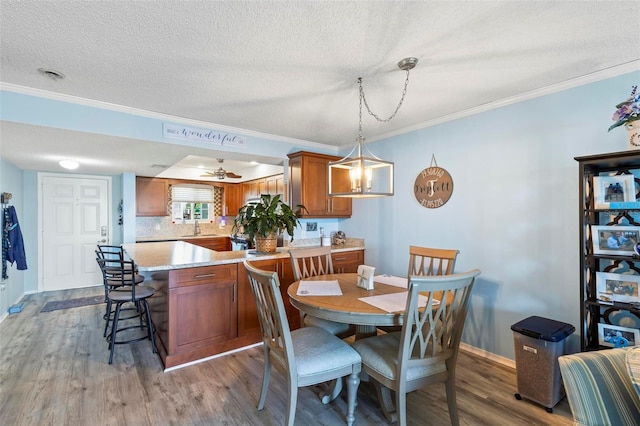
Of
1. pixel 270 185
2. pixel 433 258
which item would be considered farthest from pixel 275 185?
pixel 433 258

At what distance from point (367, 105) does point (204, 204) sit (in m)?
5.23

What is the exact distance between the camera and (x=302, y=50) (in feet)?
6.19

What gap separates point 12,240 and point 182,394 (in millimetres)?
3647

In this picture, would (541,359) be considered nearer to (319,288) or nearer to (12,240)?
(319,288)

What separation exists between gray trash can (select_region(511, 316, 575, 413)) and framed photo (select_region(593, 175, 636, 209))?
0.93 m

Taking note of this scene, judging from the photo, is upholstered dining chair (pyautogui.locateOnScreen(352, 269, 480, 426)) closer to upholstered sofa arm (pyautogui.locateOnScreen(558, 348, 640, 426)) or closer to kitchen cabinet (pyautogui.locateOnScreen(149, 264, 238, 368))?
upholstered sofa arm (pyautogui.locateOnScreen(558, 348, 640, 426))

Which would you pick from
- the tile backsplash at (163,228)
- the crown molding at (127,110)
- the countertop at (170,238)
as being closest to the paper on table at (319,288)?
the crown molding at (127,110)

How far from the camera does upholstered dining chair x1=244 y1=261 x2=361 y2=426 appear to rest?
1.72m

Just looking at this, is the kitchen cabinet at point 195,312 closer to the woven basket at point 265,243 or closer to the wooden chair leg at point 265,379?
the woven basket at point 265,243

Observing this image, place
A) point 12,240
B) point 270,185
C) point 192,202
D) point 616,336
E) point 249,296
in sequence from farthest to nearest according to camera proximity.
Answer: point 192,202
point 270,185
point 12,240
point 249,296
point 616,336

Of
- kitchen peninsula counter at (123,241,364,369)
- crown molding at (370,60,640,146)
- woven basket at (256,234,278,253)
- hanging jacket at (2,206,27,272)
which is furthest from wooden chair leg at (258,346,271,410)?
hanging jacket at (2,206,27,272)

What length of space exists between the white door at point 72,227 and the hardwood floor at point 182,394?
270 cm

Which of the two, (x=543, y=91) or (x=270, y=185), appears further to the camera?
(x=270, y=185)

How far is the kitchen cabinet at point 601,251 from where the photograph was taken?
1.95 m
